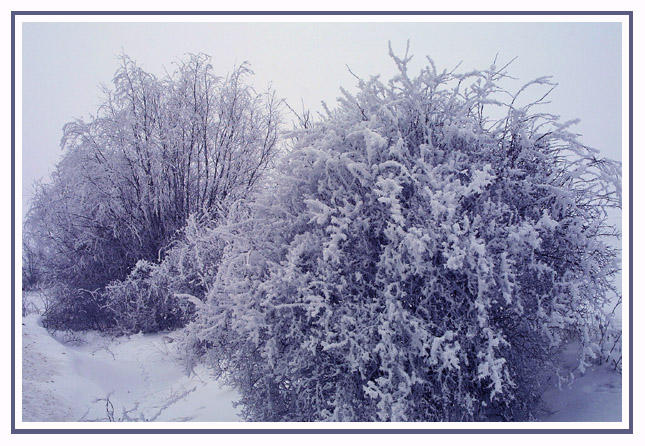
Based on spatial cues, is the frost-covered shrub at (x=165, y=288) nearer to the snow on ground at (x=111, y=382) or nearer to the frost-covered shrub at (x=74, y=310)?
the frost-covered shrub at (x=74, y=310)

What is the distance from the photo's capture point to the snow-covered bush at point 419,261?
3.79m

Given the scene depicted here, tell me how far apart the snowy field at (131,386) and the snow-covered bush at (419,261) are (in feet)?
1.21

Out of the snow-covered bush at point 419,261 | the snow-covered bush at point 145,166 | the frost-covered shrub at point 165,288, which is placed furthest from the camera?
the snow-covered bush at point 145,166

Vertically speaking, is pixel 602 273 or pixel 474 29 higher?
pixel 474 29

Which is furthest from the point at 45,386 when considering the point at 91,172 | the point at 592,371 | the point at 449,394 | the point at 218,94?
the point at 218,94

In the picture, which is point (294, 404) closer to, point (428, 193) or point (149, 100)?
point (428, 193)

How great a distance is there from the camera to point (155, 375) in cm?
754

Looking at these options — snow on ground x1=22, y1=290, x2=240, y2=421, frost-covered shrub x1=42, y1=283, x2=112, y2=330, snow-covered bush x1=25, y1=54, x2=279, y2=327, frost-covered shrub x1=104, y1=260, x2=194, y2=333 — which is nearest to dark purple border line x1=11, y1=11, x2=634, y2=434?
snow on ground x1=22, y1=290, x2=240, y2=421

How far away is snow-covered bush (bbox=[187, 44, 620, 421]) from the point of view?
149 inches

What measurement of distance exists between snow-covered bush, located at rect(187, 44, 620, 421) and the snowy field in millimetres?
369

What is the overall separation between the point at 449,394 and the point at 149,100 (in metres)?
9.21

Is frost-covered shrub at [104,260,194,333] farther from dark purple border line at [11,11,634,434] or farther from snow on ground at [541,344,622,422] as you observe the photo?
snow on ground at [541,344,622,422]
